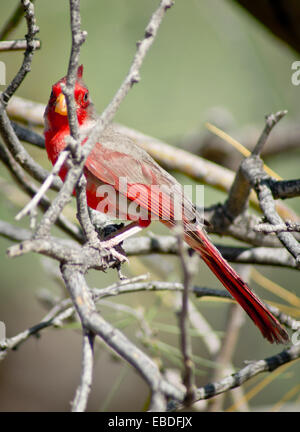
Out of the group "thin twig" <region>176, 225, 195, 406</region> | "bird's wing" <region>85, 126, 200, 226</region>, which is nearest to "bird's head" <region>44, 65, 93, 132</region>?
"bird's wing" <region>85, 126, 200, 226</region>

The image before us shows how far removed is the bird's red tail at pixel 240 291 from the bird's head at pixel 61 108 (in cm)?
81

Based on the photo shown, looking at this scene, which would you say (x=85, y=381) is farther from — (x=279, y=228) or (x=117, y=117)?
(x=117, y=117)

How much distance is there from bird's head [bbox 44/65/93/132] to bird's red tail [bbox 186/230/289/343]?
81cm

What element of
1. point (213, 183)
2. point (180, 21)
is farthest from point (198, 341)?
point (180, 21)

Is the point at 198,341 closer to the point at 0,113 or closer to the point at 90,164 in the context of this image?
the point at 90,164

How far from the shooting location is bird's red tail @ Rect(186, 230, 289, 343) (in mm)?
1958

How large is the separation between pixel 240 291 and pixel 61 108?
1174 millimetres

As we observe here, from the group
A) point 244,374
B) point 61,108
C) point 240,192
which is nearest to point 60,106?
point 61,108

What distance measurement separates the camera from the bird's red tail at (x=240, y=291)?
1.96m

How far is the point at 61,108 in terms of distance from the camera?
2434 mm

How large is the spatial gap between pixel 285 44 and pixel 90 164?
1.79 metres

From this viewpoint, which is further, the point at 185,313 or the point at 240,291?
the point at 240,291

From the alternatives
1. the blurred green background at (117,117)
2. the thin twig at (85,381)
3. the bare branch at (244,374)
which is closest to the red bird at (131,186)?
the bare branch at (244,374)

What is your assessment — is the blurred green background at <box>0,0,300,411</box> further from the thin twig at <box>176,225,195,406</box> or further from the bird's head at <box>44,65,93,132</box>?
the thin twig at <box>176,225,195,406</box>
